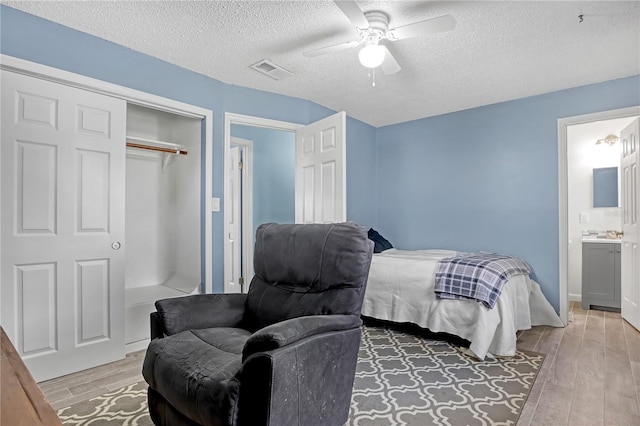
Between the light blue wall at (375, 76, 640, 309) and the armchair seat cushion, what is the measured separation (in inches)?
131

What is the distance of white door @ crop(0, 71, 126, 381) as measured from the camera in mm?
2258

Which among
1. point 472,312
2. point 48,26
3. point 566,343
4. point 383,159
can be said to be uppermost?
point 48,26

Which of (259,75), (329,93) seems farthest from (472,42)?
(259,75)

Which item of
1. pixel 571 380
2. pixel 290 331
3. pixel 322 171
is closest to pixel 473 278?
pixel 571 380

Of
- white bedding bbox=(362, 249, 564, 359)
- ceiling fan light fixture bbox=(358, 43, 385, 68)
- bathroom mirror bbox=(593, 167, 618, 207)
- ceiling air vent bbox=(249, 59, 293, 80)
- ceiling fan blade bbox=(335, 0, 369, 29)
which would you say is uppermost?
ceiling air vent bbox=(249, 59, 293, 80)

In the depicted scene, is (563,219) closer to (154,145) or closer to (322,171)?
(322,171)

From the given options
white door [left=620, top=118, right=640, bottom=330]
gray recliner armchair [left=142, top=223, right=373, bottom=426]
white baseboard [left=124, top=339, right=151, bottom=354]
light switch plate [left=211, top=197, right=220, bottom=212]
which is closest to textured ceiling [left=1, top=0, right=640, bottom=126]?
white door [left=620, top=118, right=640, bottom=330]

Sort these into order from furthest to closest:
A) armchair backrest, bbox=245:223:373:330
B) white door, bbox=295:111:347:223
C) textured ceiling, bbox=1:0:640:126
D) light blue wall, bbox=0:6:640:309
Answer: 1. white door, bbox=295:111:347:223
2. light blue wall, bbox=0:6:640:309
3. textured ceiling, bbox=1:0:640:126
4. armchair backrest, bbox=245:223:373:330

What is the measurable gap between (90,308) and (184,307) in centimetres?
114

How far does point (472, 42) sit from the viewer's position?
2.63 m

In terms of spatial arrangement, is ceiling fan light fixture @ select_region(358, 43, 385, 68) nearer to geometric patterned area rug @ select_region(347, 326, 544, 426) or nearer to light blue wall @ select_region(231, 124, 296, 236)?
geometric patterned area rug @ select_region(347, 326, 544, 426)

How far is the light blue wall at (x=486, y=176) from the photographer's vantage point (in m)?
3.67

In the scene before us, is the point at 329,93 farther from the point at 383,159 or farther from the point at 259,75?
the point at 383,159

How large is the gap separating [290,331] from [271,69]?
245 centimetres
